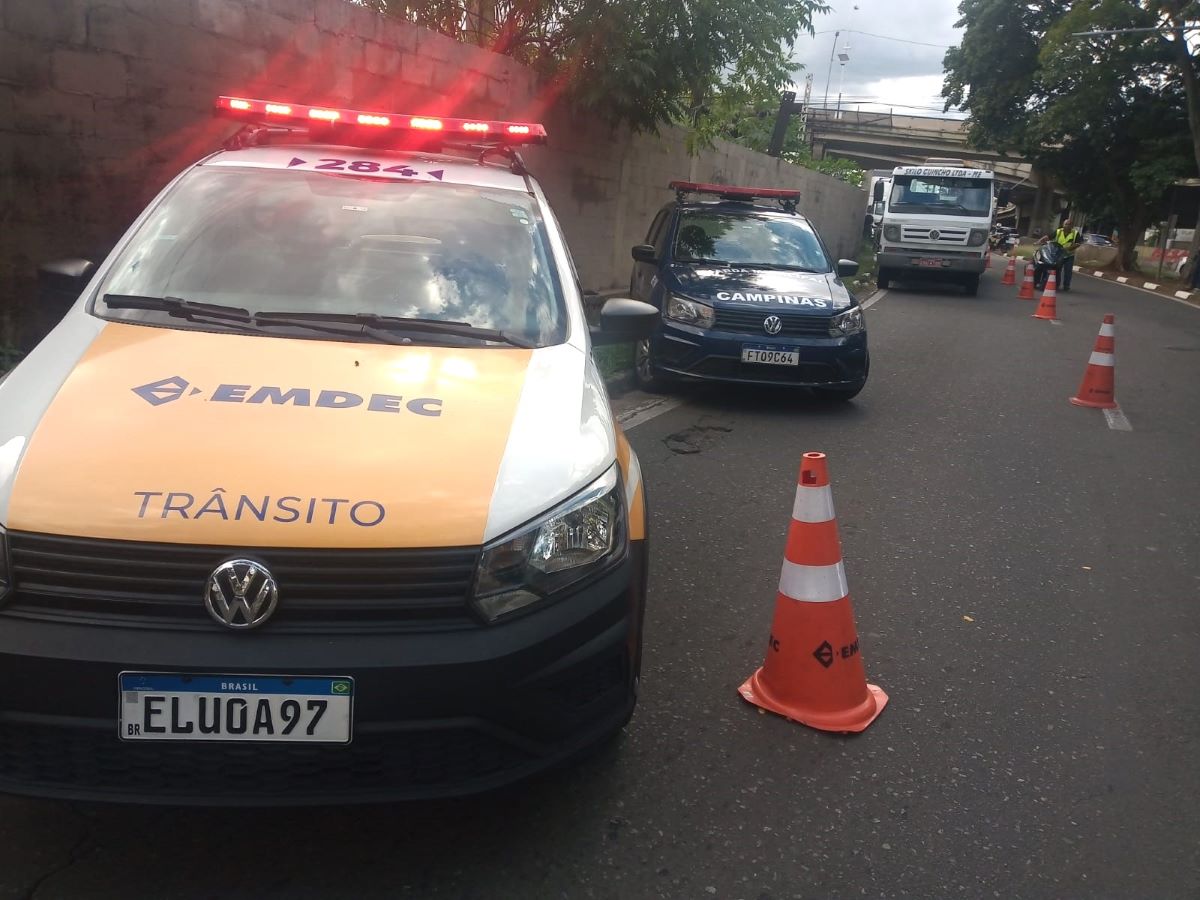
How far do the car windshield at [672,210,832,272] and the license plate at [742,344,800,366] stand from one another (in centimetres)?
124

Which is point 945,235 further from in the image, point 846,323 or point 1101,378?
point 846,323

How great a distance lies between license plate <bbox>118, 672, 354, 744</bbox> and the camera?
229 cm

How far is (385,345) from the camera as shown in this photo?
10.7ft

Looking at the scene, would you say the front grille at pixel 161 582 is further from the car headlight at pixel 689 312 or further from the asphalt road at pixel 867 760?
the car headlight at pixel 689 312

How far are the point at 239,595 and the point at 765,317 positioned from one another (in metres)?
6.39

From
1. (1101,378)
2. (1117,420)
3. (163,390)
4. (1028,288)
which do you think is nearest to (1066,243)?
(1028,288)

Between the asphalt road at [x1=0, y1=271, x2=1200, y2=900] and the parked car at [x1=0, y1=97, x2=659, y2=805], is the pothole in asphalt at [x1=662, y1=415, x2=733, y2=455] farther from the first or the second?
the parked car at [x1=0, y1=97, x2=659, y2=805]

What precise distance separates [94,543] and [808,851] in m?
1.86

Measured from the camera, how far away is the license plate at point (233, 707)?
2.29 metres

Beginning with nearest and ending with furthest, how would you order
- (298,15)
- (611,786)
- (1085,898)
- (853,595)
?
(1085,898), (611,786), (853,595), (298,15)

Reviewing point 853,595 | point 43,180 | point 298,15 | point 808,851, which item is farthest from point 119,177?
point 808,851

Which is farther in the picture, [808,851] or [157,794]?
[808,851]

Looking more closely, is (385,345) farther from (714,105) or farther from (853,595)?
(714,105)

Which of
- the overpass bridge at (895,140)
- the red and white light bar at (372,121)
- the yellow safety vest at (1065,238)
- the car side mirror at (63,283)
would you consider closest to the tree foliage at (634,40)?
the red and white light bar at (372,121)
